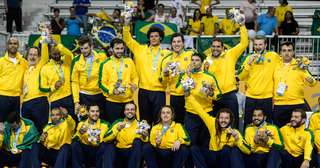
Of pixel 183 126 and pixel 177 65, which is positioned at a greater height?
pixel 177 65

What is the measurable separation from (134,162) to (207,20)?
7.21 metres

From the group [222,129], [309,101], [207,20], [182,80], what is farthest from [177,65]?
[207,20]

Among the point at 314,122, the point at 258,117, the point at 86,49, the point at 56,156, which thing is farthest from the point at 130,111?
the point at 314,122

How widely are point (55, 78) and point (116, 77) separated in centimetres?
116

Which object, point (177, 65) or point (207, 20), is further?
point (207, 20)

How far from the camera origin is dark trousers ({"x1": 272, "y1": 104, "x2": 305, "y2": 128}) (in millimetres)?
13688

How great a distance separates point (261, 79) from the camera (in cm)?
1383

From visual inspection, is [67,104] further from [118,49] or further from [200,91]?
[200,91]

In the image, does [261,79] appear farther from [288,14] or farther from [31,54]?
[288,14]

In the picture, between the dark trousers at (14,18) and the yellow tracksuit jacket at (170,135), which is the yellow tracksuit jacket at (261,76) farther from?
the dark trousers at (14,18)

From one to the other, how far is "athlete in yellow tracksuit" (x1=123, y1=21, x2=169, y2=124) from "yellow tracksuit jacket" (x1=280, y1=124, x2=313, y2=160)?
200cm

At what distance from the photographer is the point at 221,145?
1320cm

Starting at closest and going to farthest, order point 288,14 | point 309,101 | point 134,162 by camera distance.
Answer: point 134,162 → point 309,101 → point 288,14

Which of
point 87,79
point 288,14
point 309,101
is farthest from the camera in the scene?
point 288,14
